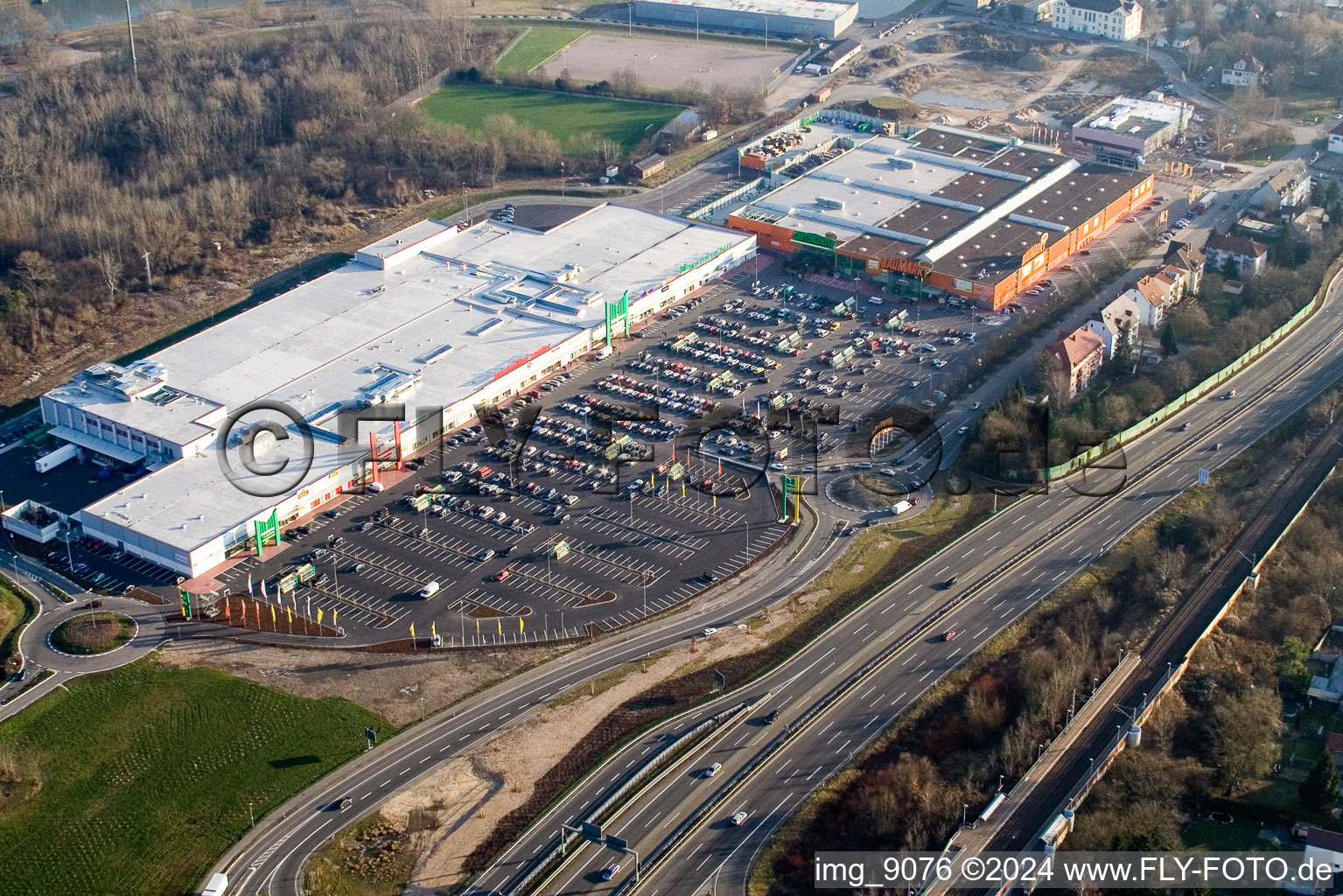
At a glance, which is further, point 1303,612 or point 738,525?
point 738,525

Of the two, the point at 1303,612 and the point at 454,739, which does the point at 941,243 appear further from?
the point at 454,739

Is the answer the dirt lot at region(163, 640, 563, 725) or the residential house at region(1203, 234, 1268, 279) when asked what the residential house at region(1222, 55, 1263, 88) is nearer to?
the residential house at region(1203, 234, 1268, 279)

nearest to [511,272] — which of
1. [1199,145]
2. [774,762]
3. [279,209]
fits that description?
[279,209]

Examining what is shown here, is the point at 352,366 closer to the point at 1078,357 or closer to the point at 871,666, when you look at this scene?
the point at 871,666

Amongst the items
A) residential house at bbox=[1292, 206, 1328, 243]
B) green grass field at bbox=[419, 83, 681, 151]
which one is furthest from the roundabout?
residential house at bbox=[1292, 206, 1328, 243]

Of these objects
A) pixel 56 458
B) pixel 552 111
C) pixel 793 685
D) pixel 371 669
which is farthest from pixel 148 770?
pixel 552 111
